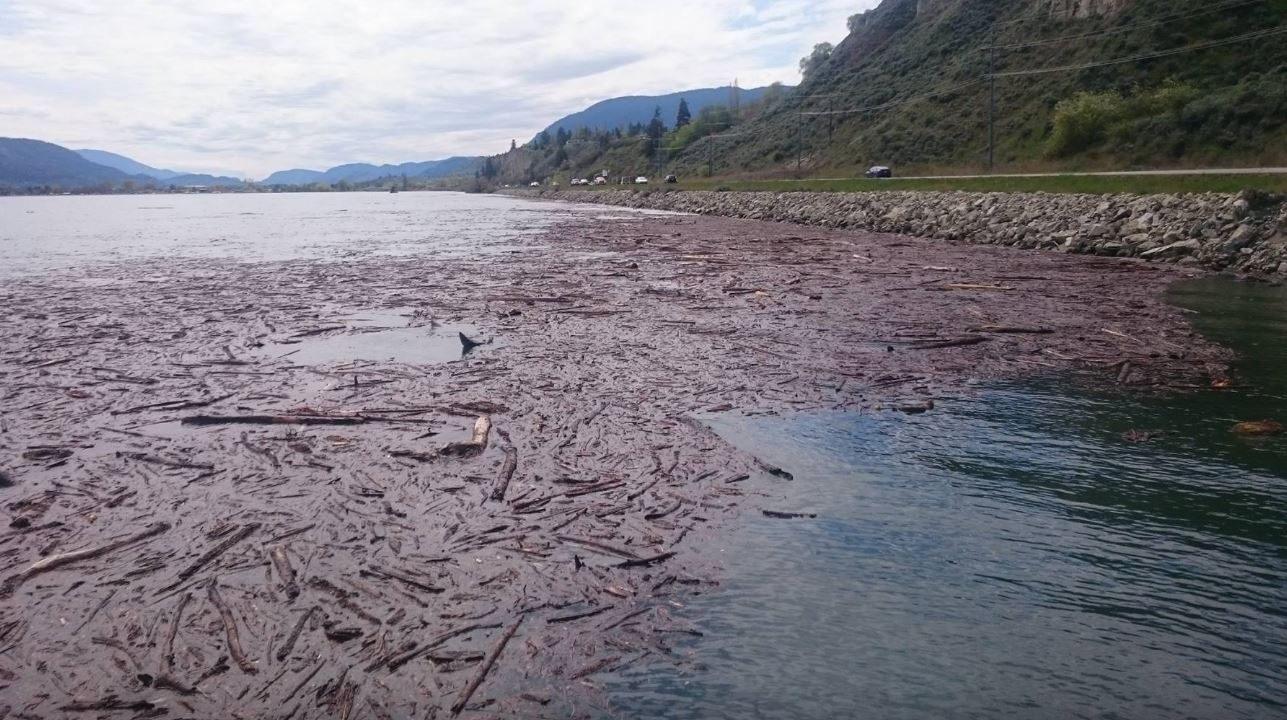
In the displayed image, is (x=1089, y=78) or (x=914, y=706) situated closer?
(x=914, y=706)

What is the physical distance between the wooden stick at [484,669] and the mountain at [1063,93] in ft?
151

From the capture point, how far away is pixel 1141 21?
70.9 metres

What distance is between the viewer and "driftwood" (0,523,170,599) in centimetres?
626

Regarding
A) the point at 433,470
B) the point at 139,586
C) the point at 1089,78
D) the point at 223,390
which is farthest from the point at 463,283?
the point at 1089,78

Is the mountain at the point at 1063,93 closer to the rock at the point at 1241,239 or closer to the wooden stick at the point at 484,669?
the rock at the point at 1241,239

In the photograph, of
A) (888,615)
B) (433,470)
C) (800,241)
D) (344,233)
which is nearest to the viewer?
(888,615)

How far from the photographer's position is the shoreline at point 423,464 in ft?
17.8

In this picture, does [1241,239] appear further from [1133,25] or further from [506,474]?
[1133,25]

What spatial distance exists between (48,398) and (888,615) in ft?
37.4

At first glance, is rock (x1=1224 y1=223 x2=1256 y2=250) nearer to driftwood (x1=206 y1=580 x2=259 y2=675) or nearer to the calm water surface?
the calm water surface

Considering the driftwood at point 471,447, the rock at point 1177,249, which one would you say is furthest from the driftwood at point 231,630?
the rock at point 1177,249

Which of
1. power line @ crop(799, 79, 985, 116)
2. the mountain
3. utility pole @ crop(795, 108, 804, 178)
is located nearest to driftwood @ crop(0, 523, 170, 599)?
the mountain

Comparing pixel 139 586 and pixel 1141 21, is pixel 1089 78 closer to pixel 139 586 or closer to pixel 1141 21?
pixel 1141 21

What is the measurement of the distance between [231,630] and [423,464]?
3.31 metres
